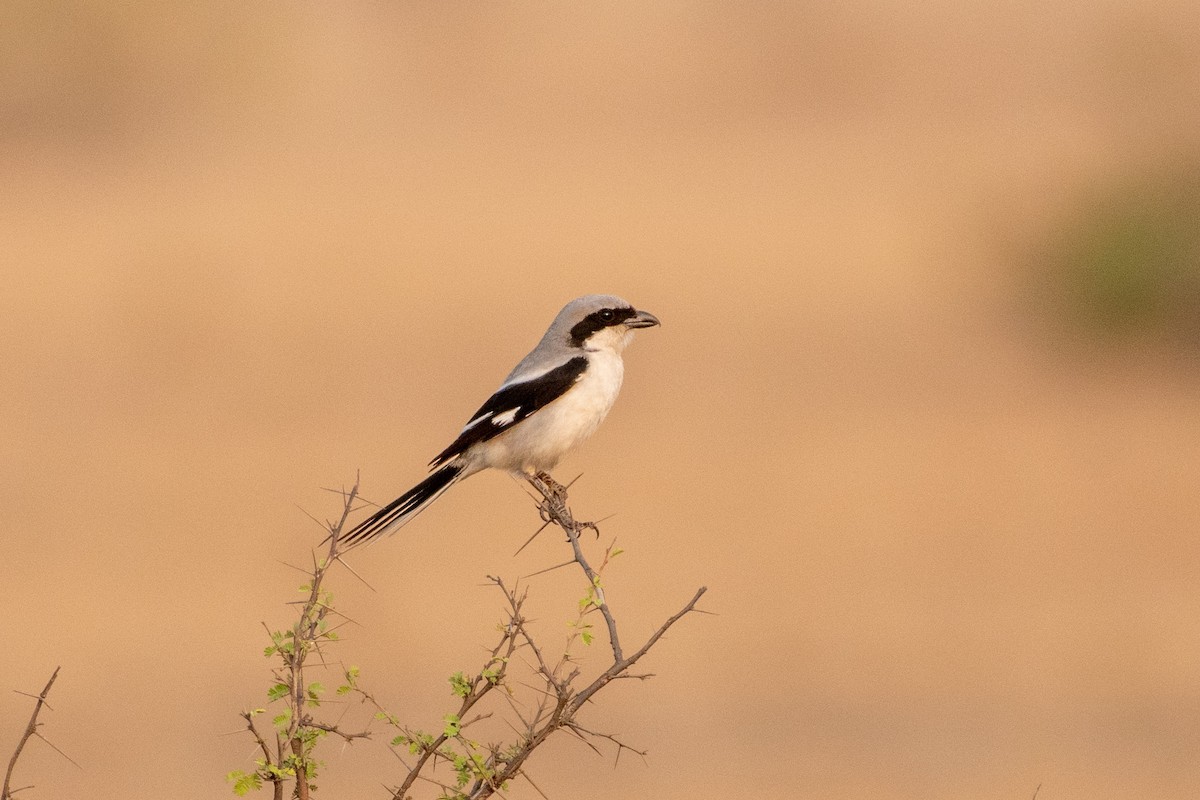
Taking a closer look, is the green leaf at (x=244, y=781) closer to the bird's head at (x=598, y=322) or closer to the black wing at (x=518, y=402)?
the black wing at (x=518, y=402)

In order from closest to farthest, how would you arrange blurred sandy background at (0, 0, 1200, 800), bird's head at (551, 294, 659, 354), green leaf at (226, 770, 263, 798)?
green leaf at (226, 770, 263, 798) → bird's head at (551, 294, 659, 354) → blurred sandy background at (0, 0, 1200, 800)

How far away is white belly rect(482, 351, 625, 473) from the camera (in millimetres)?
5195

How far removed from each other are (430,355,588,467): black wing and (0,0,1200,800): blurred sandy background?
3677mm

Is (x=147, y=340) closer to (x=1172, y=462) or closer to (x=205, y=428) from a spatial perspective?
(x=205, y=428)

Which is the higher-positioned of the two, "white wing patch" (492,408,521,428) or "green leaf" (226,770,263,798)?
"white wing patch" (492,408,521,428)

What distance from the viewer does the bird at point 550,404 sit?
5.20 meters

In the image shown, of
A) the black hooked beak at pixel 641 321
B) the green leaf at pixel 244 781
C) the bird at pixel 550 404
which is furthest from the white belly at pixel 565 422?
the green leaf at pixel 244 781

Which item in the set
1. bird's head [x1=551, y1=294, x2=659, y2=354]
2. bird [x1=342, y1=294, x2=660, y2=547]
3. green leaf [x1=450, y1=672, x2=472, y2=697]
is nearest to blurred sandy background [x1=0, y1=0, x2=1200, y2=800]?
bird [x1=342, y1=294, x2=660, y2=547]

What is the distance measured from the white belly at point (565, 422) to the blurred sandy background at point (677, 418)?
361cm

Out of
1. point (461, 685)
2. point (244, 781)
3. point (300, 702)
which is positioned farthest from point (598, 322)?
point (244, 781)

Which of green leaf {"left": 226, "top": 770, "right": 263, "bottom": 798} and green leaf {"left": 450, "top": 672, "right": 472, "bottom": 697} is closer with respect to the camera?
green leaf {"left": 226, "top": 770, "right": 263, "bottom": 798}

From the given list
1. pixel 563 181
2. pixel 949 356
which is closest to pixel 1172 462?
pixel 949 356

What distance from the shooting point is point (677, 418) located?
556 inches

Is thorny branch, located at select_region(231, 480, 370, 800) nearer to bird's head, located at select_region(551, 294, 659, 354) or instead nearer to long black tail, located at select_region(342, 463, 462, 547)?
long black tail, located at select_region(342, 463, 462, 547)
